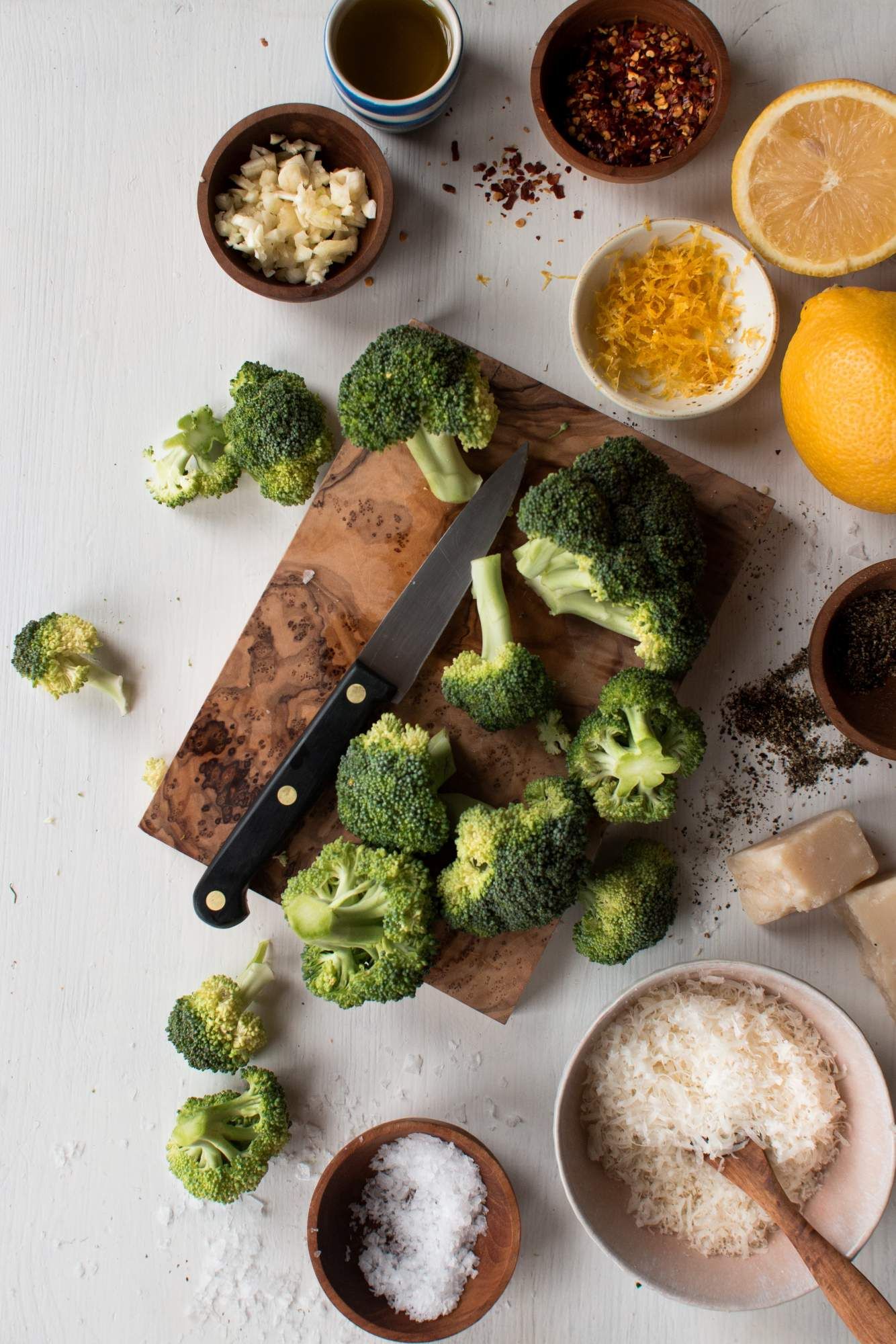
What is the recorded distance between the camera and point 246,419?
2033mm

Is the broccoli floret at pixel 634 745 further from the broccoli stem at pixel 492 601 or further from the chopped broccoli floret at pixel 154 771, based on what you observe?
the chopped broccoli floret at pixel 154 771

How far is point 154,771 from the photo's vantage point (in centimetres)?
219

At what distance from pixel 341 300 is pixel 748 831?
4.80 ft

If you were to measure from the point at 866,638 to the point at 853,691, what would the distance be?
0.12 meters

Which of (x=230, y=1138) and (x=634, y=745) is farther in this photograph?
(x=230, y=1138)

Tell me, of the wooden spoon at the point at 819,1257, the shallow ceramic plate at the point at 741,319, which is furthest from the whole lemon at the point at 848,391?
the wooden spoon at the point at 819,1257

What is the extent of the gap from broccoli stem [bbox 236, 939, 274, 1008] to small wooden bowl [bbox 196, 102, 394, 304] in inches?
54.5

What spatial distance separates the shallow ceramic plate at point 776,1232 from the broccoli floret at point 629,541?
2.08 ft

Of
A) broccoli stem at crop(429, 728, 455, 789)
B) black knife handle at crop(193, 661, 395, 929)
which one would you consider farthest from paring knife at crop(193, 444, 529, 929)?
broccoli stem at crop(429, 728, 455, 789)

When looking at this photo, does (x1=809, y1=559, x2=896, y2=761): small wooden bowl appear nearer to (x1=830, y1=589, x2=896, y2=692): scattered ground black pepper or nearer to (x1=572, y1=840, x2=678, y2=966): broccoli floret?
(x1=830, y1=589, x2=896, y2=692): scattered ground black pepper

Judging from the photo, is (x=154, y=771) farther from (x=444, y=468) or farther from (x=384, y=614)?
(x=444, y=468)

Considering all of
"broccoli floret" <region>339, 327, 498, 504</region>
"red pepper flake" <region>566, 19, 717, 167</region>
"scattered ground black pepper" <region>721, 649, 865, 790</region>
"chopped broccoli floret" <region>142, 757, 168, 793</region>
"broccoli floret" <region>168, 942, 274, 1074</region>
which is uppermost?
"red pepper flake" <region>566, 19, 717, 167</region>

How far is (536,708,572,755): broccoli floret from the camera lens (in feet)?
6.60

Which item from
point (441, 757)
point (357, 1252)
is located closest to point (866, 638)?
point (441, 757)
